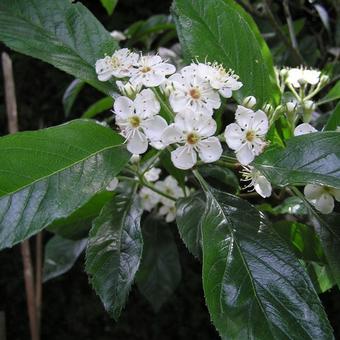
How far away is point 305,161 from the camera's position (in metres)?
0.63

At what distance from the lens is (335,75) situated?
132 cm

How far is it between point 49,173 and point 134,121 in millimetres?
124

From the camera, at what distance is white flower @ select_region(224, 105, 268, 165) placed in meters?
0.71

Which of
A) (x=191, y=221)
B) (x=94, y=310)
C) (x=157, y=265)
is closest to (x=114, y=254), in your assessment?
(x=191, y=221)

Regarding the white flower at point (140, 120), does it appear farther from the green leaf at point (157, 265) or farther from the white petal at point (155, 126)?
the green leaf at point (157, 265)

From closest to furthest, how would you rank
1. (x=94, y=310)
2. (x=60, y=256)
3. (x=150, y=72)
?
(x=150, y=72)
(x=60, y=256)
(x=94, y=310)

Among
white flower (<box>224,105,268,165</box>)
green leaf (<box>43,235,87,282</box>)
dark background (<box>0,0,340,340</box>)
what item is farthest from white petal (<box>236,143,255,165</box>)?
dark background (<box>0,0,340,340</box>)

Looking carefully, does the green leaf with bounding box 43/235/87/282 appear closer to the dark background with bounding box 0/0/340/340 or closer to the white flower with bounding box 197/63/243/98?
the dark background with bounding box 0/0/340/340

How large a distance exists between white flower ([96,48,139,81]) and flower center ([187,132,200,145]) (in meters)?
0.15

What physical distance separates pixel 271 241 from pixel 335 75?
2.38ft

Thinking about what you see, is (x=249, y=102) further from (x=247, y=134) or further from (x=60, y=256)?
(x=60, y=256)

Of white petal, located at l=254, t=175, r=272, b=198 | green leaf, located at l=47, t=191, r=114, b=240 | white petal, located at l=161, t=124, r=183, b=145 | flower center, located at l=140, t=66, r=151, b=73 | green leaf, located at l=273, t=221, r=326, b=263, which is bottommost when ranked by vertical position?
green leaf, located at l=47, t=191, r=114, b=240

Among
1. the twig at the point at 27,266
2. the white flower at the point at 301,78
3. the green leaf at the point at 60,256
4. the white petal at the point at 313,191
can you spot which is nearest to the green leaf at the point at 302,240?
the white petal at the point at 313,191

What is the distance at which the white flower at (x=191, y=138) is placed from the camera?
68 cm
